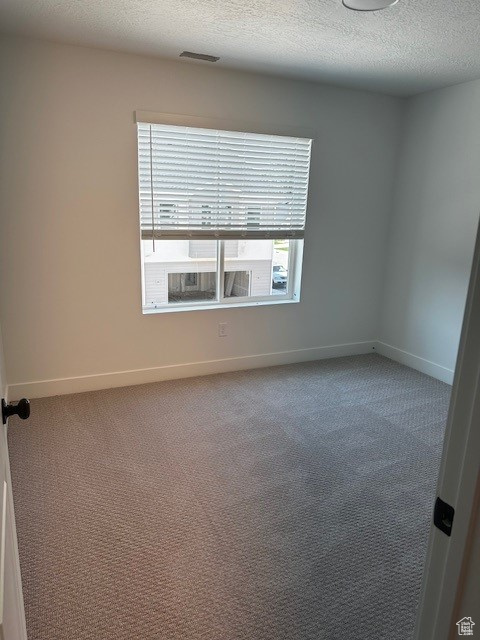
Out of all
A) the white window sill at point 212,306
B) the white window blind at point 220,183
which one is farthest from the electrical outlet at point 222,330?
the white window blind at point 220,183

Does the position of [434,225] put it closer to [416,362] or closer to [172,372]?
[416,362]

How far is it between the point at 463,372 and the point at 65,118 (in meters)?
3.22

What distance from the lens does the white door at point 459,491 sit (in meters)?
0.68

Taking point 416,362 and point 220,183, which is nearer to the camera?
point 220,183

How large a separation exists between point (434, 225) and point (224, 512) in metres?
3.16

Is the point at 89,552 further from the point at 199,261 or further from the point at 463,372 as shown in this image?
the point at 199,261

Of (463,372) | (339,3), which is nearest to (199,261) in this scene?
(339,3)

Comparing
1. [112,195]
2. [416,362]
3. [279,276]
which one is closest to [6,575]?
[112,195]

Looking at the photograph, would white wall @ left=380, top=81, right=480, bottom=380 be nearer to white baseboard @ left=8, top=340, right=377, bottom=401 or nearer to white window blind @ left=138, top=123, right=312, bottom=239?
white baseboard @ left=8, top=340, right=377, bottom=401

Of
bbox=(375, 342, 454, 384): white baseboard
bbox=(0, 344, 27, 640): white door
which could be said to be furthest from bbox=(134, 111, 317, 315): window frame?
bbox=(0, 344, 27, 640): white door

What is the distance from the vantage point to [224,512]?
2.20 metres

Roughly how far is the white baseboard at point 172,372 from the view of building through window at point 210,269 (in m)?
0.59

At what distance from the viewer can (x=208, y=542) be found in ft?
6.59

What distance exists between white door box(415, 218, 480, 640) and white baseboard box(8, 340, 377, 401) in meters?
3.15
